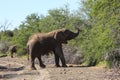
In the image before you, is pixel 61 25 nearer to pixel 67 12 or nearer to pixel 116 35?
pixel 67 12

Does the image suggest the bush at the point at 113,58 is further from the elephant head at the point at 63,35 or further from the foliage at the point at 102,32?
the elephant head at the point at 63,35

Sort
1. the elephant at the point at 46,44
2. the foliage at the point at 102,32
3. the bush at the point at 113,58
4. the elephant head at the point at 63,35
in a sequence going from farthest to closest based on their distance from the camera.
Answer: the elephant head at the point at 63,35
the elephant at the point at 46,44
the bush at the point at 113,58
the foliage at the point at 102,32

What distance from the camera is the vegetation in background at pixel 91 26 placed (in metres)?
24.6

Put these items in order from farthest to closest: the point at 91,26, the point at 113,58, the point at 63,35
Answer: the point at 91,26
the point at 63,35
the point at 113,58

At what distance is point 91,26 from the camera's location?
35156mm

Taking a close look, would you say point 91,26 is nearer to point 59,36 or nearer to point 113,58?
point 59,36

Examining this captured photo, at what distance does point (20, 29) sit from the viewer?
181ft

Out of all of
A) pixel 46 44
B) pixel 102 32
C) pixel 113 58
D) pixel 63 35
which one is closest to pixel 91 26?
pixel 63 35

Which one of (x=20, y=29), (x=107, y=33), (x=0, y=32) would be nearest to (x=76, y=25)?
(x=107, y=33)

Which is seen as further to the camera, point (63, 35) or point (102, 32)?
point (63, 35)

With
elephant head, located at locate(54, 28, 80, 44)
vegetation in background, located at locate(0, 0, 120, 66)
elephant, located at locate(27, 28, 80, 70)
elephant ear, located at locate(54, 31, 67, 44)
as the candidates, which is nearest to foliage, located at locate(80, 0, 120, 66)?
vegetation in background, located at locate(0, 0, 120, 66)

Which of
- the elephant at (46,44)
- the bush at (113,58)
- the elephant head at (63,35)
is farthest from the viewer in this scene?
the elephant head at (63,35)

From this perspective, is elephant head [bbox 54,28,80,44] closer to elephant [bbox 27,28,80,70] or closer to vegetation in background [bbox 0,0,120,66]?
elephant [bbox 27,28,80,70]

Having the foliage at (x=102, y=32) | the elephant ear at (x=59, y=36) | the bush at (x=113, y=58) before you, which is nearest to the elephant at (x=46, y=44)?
the elephant ear at (x=59, y=36)
